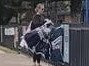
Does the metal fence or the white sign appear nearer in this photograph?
the metal fence

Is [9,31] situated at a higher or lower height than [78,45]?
lower

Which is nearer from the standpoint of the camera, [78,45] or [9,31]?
[78,45]

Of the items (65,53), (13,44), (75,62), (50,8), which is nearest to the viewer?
(75,62)

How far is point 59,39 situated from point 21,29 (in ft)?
23.1

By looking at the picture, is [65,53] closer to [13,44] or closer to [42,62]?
[42,62]

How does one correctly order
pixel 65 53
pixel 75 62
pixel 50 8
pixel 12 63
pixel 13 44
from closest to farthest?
pixel 75 62 → pixel 65 53 → pixel 12 63 → pixel 13 44 → pixel 50 8

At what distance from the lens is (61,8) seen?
42.7 metres

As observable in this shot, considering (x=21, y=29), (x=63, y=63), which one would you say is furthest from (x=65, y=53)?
(x=21, y=29)

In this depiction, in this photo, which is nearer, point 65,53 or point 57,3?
point 65,53

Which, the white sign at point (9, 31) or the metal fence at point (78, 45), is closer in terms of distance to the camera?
the metal fence at point (78, 45)

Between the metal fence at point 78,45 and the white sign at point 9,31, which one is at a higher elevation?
the metal fence at point 78,45

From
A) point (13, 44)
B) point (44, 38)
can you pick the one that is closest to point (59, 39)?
point (44, 38)

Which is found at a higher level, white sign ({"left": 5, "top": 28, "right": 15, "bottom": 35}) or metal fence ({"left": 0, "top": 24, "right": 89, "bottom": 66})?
metal fence ({"left": 0, "top": 24, "right": 89, "bottom": 66})

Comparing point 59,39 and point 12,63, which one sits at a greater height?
point 59,39
